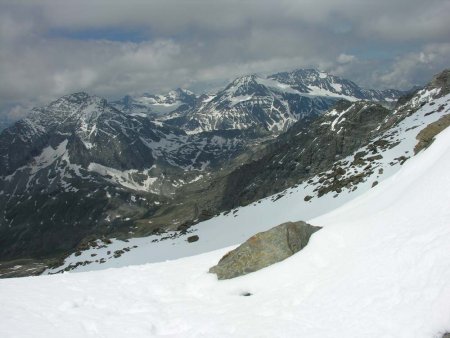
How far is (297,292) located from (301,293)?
8.0 inches

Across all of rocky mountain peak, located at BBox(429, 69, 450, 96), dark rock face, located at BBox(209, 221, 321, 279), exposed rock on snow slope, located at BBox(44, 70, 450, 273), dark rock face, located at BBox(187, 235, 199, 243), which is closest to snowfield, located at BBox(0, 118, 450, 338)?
dark rock face, located at BBox(209, 221, 321, 279)

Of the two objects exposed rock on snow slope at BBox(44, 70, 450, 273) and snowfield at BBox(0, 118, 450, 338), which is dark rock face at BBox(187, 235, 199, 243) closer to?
exposed rock on snow slope at BBox(44, 70, 450, 273)

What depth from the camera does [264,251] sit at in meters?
19.4

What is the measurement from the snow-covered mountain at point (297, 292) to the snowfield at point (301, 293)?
0.13 feet

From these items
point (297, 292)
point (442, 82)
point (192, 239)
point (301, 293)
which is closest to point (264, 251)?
point (297, 292)

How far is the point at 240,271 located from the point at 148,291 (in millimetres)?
4549

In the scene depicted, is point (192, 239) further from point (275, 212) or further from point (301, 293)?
point (301, 293)

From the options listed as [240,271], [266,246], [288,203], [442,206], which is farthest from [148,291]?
[288,203]

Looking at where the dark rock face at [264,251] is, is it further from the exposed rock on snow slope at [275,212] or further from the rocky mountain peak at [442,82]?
the rocky mountain peak at [442,82]

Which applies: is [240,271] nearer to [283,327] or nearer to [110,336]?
[283,327]

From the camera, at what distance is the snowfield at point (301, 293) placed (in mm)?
12203

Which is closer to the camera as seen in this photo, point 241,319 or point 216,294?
point 241,319

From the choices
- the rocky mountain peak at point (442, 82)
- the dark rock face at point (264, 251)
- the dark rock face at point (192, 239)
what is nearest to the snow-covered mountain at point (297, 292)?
the dark rock face at point (264, 251)

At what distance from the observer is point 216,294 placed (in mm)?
16984
